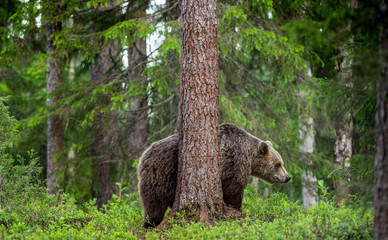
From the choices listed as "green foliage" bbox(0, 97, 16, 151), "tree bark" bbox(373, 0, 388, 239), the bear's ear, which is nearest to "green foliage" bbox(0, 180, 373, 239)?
"tree bark" bbox(373, 0, 388, 239)

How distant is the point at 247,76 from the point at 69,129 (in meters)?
6.38

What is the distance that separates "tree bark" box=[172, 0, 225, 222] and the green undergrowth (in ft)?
1.38

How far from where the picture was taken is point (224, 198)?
7207 mm

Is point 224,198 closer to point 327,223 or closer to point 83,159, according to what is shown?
point 327,223

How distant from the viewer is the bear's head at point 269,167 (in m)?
8.45

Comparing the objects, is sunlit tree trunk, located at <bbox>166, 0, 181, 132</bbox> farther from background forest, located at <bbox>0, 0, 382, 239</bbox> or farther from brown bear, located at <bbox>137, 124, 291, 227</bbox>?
brown bear, located at <bbox>137, 124, 291, 227</bbox>

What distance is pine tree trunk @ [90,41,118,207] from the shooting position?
12.0 m

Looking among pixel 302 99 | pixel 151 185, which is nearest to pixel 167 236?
pixel 151 185

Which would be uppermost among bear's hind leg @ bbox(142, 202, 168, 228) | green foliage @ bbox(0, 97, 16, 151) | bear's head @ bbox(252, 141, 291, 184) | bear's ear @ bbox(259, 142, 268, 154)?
green foliage @ bbox(0, 97, 16, 151)

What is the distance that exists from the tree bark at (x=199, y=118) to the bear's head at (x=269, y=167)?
209cm

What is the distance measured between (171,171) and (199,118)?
112cm

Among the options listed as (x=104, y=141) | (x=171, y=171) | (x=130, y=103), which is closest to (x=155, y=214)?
(x=171, y=171)

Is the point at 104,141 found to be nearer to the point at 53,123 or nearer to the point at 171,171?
the point at 53,123

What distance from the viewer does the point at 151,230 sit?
6559mm
